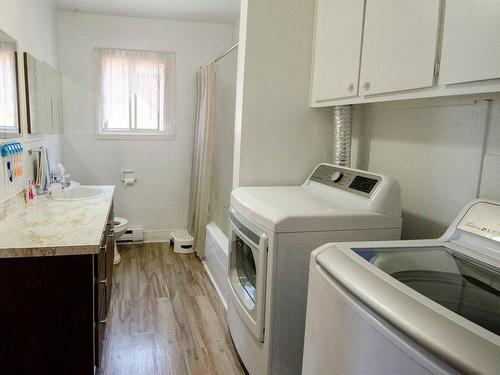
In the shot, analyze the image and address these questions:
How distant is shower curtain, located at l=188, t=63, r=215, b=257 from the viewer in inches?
143

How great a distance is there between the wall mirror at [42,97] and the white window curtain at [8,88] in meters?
0.22

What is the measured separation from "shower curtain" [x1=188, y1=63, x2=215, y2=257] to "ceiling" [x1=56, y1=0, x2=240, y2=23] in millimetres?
542

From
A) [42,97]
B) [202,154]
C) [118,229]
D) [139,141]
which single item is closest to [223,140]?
[202,154]

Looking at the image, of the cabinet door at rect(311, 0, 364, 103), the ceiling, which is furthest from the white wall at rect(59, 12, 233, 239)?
the cabinet door at rect(311, 0, 364, 103)

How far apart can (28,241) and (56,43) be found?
2849mm

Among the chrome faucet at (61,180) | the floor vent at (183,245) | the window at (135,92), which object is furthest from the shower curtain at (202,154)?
the chrome faucet at (61,180)

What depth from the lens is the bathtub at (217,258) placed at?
2911 mm

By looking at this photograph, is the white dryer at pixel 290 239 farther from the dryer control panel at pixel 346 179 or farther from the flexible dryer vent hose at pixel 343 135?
the flexible dryer vent hose at pixel 343 135

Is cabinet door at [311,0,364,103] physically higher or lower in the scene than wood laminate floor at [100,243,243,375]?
higher

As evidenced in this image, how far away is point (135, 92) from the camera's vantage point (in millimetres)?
4145

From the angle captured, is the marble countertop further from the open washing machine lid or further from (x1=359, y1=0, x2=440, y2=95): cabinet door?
(x1=359, y1=0, x2=440, y2=95): cabinet door

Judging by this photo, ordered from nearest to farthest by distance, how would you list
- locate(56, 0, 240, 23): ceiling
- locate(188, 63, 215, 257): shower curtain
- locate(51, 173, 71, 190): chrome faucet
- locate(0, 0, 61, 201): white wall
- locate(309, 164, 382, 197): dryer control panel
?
locate(309, 164, 382, 197): dryer control panel, locate(0, 0, 61, 201): white wall, locate(51, 173, 71, 190): chrome faucet, locate(56, 0, 240, 23): ceiling, locate(188, 63, 215, 257): shower curtain

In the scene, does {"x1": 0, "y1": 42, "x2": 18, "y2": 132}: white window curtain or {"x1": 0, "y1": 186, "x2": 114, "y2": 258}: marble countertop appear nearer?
{"x1": 0, "y1": 186, "x2": 114, "y2": 258}: marble countertop

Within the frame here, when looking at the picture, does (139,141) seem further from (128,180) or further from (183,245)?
(183,245)
